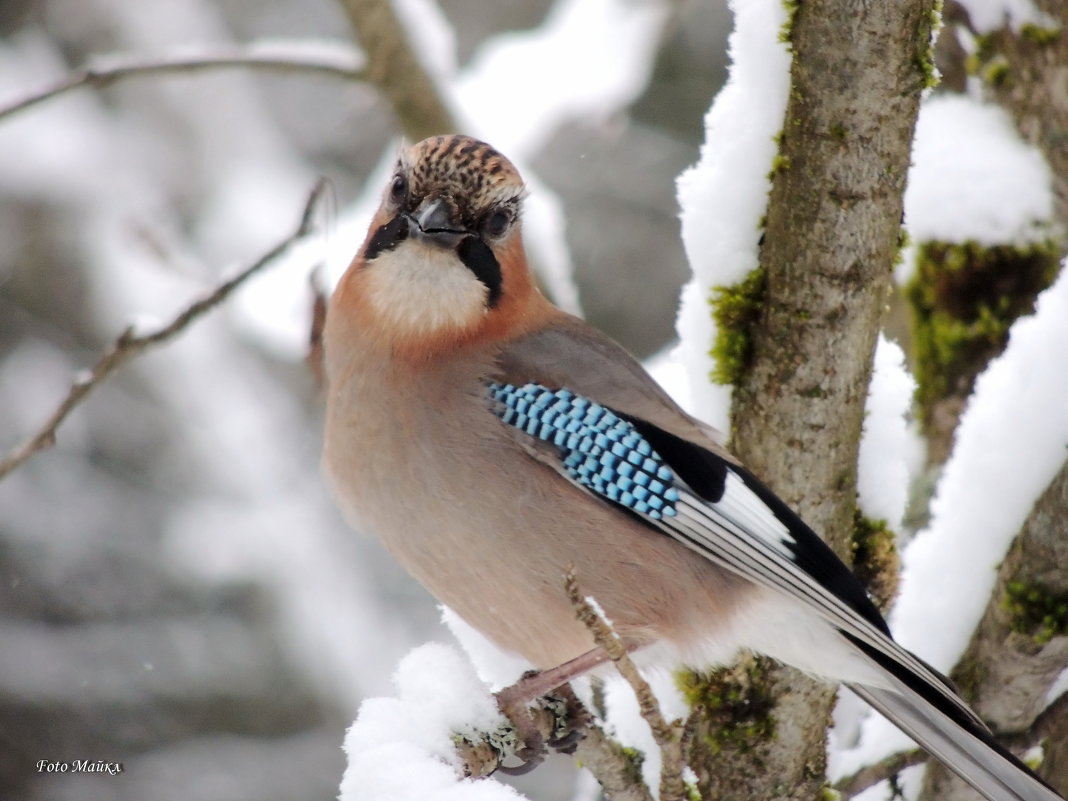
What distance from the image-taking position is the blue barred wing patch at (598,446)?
10.1ft

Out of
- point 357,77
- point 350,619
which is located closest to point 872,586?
point 357,77

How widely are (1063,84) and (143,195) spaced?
23.3 ft

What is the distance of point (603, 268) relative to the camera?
977 cm

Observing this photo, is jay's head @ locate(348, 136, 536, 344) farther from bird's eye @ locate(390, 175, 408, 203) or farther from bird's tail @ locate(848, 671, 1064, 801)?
bird's tail @ locate(848, 671, 1064, 801)

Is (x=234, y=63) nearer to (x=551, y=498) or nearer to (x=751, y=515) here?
(x=551, y=498)

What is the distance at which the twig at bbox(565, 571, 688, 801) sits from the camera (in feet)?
6.70

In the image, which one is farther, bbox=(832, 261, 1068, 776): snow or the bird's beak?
the bird's beak

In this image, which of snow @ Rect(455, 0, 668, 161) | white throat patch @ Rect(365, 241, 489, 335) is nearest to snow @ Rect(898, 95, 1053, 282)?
white throat patch @ Rect(365, 241, 489, 335)

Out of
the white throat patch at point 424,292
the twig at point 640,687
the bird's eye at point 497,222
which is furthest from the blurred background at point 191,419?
the twig at point 640,687

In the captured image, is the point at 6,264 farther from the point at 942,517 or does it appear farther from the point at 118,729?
the point at 942,517

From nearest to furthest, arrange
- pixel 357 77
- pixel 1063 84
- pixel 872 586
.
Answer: pixel 872 586 → pixel 1063 84 → pixel 357 77

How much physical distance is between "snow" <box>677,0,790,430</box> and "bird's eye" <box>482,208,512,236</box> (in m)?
0.60

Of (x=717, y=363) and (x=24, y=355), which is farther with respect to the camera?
(x=24, y=355)

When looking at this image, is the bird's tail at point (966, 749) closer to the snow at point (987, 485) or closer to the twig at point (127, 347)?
the snow at point (987, 485)
